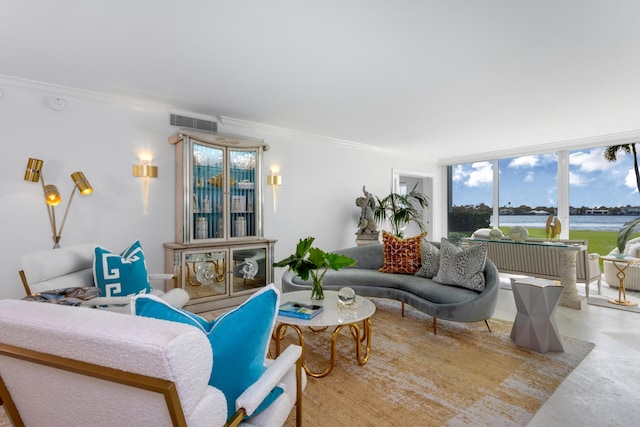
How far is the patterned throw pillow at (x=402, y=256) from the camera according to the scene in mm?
3758

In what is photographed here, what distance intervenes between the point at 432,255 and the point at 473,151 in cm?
365

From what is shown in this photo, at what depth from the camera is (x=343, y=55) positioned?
8.04ft

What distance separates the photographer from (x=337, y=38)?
2201 mm

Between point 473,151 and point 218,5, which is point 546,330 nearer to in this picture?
point 218,5

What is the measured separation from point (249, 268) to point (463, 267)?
8.09ft

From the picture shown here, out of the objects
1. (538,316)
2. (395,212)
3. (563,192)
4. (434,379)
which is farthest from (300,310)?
(563,192)

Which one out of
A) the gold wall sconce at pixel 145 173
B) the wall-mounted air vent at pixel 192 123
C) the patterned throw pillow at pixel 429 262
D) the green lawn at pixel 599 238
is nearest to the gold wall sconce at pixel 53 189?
the gold wall sconce at pixel 145 173

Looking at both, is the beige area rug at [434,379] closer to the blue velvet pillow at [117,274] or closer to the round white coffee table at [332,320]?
the round white coffee table at [332,320]

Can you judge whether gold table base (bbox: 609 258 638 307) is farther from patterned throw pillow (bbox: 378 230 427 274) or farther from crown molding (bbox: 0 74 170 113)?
crown molding (bbox: 0 74 170 113)

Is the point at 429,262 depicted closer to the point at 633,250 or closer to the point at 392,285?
the point at 392,285

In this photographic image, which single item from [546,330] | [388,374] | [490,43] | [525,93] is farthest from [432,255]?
[490,43]

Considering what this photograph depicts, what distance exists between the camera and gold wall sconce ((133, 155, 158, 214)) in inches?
136

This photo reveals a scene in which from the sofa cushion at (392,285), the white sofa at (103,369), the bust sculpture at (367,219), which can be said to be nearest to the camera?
the white sofa at (103,369)

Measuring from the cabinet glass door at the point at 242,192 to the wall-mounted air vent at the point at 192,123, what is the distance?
448 mm
